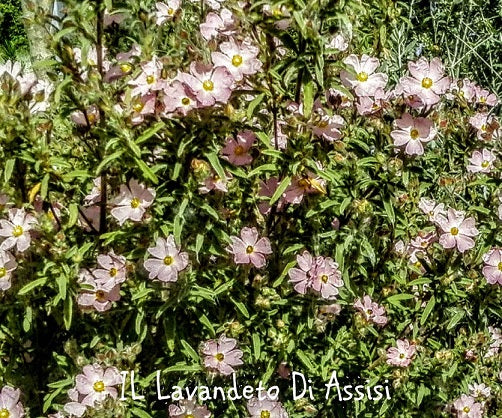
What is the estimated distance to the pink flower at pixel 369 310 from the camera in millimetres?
2176

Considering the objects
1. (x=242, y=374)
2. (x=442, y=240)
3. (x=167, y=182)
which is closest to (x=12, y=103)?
(x=167, y=182)

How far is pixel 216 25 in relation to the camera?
6.56ft

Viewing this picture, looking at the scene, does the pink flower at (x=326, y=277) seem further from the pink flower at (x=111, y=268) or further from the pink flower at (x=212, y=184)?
the pink flower at (x=111, y=268)

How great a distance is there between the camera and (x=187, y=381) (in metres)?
2.15

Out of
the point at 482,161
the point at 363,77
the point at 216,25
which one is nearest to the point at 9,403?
the point at 216,25

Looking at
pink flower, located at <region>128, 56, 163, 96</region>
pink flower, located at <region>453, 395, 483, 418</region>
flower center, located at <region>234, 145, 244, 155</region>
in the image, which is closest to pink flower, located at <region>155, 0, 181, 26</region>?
pink flower, located at <region>128, 56, 163, 96</region>

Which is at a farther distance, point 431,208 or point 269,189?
point 431,208

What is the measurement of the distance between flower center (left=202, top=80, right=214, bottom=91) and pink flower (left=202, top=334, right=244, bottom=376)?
0.62 metres

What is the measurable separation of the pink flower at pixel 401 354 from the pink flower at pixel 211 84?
2.84ft

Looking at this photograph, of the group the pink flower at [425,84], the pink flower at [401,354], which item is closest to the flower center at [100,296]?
the pink flower at [401,354]

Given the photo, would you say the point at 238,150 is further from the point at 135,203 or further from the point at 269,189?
the point at 135,203

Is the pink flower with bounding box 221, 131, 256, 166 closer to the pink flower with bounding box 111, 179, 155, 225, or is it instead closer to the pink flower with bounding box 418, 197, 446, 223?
the pink flower with bounding box 111, 179, 155, 225

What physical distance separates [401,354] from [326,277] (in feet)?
1.20

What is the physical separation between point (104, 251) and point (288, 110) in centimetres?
58
